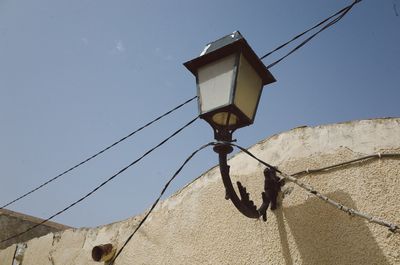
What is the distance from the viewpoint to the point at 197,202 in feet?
8.69

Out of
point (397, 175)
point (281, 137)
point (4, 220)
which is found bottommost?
point (397, 175)

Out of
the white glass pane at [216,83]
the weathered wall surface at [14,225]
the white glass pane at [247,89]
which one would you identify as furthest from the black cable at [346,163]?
the weathered wall surface at [14,225]

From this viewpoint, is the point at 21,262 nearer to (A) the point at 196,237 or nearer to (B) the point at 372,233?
(A) the point at 196,237

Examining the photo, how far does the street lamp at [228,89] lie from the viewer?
5.82 feet

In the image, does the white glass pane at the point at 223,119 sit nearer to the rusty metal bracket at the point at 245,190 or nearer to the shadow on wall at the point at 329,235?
the rusty metal bracket at the point at 245,190

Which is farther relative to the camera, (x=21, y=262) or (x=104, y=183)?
(x=21, y=262)

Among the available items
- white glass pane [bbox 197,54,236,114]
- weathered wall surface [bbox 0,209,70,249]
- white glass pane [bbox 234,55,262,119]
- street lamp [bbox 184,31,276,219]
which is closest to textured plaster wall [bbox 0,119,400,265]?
street lamp [bbox 184,31,276,219]

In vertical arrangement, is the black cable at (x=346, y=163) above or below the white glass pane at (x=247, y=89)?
below

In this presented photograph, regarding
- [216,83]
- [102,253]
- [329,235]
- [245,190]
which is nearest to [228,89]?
[216,83]

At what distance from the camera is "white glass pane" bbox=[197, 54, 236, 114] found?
1.78m

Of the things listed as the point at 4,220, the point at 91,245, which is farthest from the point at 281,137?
the point at 4,220

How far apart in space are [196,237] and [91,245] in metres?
1.48

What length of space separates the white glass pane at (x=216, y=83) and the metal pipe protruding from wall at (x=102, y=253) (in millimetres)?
1972

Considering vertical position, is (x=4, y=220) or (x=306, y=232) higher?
(x=4, y=220)
